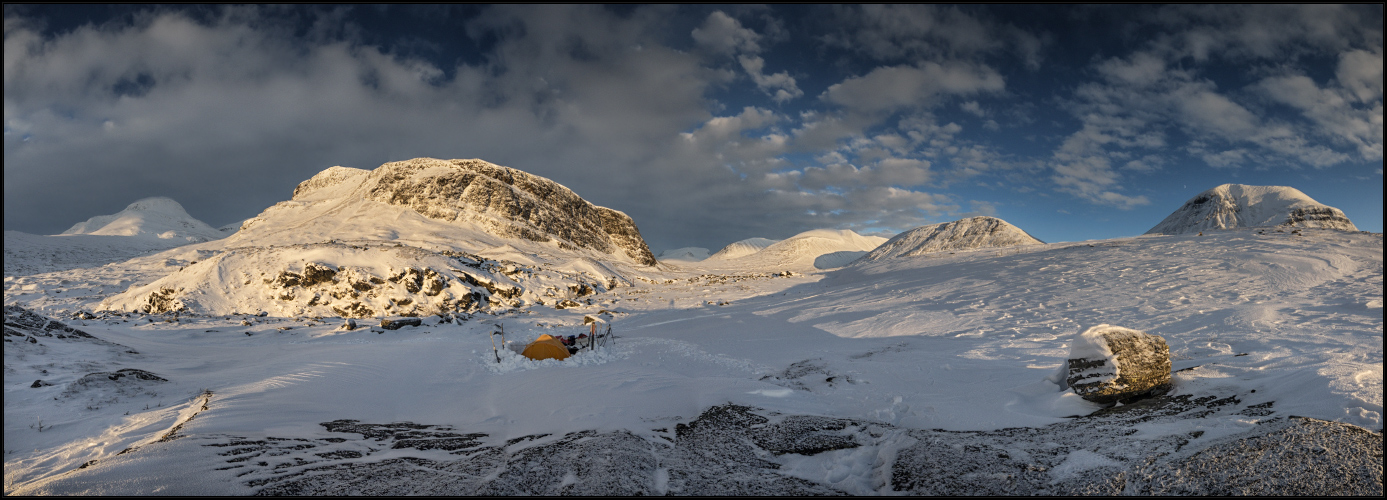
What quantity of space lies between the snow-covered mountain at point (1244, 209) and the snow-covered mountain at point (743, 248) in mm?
84985

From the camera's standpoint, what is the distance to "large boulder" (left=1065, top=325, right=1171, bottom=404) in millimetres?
6586

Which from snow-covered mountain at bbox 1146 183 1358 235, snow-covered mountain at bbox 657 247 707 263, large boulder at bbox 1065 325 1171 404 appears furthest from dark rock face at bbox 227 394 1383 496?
snow-covered mountain at bbox 657 247 707 263

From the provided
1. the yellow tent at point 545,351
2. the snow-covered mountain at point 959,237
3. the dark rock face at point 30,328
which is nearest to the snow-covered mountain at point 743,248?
the snow-covered mountain at point 959,237

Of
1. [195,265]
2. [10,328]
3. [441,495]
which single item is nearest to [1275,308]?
[441,495]

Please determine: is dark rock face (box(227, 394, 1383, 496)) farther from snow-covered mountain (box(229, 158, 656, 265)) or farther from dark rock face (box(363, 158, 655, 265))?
dark rock face (box(363, 158, 655, 265))

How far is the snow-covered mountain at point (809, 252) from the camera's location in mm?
96119

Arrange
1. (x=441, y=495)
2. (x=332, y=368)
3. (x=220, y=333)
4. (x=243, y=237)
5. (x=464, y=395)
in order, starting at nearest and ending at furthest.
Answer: (x=441, y=495) → (x=464, y=395) → (x=332, y=368) → (x=220, y=333) → (x=243, y=237)

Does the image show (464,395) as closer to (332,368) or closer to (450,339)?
(332,368)

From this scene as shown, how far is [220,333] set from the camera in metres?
16.4

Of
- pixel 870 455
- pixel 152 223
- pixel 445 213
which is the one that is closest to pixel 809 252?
pixel 445 213

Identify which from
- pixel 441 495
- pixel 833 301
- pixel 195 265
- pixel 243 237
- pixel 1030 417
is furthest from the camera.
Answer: pixel 243 237

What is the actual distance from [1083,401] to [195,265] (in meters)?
35.1

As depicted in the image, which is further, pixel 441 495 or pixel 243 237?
pixel 243 237

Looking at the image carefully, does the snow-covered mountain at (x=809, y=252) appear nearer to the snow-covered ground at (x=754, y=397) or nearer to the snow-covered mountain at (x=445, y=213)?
the snow-covered mountain at (x=445, y=213)
